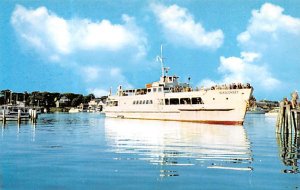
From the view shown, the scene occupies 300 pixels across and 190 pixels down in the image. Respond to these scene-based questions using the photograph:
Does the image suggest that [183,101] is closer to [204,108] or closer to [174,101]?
[174,101]

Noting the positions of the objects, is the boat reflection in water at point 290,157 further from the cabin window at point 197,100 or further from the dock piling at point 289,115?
the cabin window at point 197,100

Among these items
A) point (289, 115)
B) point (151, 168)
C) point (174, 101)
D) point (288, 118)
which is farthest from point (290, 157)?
point (174, 101)

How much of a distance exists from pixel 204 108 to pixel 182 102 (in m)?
5.07

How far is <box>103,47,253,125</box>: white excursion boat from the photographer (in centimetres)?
4525

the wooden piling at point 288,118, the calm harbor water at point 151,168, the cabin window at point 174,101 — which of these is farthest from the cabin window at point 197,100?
the calm harbor water at point 151,168

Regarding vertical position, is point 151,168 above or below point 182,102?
below

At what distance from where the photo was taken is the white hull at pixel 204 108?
4503 cm

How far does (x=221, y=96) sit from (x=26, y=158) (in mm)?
31294

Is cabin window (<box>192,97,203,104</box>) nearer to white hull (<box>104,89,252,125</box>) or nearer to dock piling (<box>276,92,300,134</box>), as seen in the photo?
white hull (<box>104,89,252,125</box>)

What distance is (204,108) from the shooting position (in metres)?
48.1

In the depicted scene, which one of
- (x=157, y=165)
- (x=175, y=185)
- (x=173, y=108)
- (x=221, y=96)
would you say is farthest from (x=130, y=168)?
(x=173, y=108)

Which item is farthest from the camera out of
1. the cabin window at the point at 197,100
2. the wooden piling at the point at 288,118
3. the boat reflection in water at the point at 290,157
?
the cabin window at the point at 197,100

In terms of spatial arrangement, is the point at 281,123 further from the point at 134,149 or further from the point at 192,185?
the point at 192,185

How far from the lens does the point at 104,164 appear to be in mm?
15680
